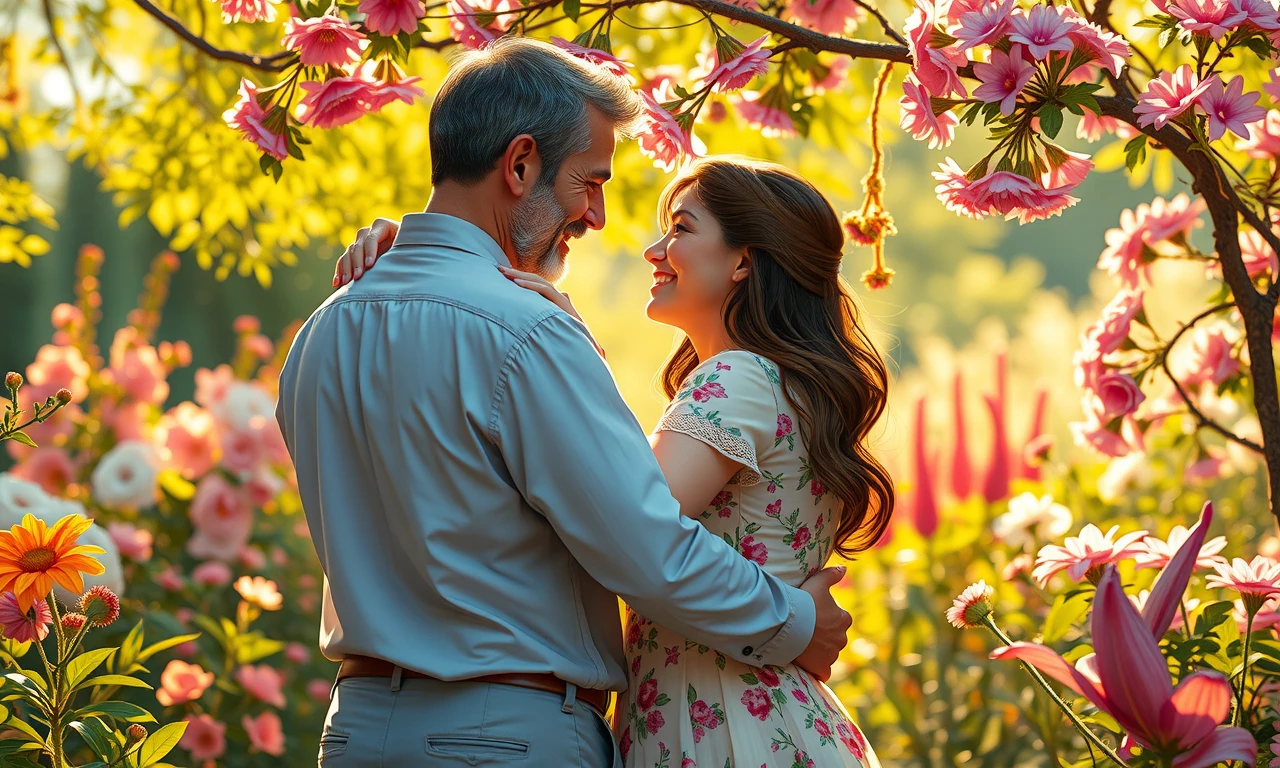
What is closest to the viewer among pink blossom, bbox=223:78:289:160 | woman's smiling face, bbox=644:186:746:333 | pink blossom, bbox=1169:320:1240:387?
pink blossom, bbox=223:78:289:160

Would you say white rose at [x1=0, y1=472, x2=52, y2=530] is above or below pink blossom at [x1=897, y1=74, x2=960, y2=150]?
below

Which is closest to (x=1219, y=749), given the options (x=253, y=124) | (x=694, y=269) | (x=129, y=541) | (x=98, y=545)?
(x=694, y=269)

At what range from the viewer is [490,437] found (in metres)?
1.40

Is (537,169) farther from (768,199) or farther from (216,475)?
(216,475)

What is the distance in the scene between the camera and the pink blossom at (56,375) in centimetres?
323

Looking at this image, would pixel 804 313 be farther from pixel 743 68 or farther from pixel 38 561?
pixel 38 561

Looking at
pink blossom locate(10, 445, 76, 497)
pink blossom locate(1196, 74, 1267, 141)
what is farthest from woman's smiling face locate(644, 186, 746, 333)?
pink blossom locate(10, 445, 76, 497)

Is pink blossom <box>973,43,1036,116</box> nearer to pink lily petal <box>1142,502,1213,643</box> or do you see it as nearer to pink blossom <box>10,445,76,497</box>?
pink lily petal <box>1142,502,1213,643</box>

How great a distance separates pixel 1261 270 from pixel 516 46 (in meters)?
1.45

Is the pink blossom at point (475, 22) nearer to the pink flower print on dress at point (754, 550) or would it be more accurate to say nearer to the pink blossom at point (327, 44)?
the pink blossom at point (327, 44)

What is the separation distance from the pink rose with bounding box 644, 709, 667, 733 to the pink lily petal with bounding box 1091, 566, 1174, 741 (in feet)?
2.12

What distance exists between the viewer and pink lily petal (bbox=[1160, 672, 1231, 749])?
1173 mm

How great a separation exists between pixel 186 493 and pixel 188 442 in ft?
0.52

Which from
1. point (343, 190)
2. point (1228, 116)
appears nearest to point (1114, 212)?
point (343, 190)
